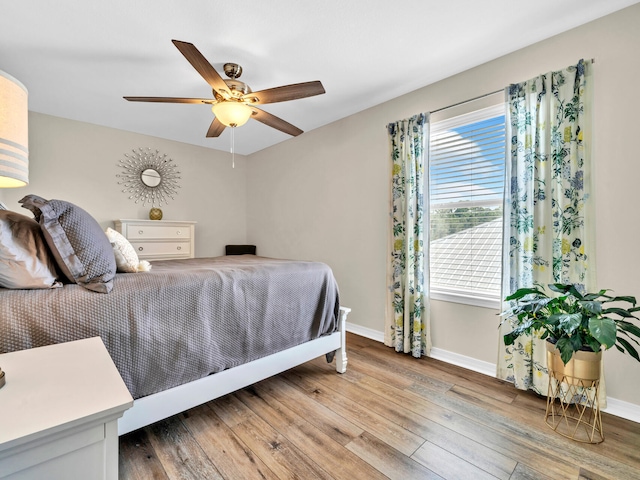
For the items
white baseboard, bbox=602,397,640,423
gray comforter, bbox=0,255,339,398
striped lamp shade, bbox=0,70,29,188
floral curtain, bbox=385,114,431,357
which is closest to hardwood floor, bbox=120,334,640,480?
white baseboard, bbox=602,397,640,423

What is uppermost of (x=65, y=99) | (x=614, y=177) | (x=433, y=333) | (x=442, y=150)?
(x=65, y=99)

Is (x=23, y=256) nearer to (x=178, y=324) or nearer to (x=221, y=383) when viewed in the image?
(x=178, y=324)

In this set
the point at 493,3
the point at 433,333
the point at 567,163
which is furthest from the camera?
the point at 433,333

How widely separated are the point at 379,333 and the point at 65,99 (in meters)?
4.01

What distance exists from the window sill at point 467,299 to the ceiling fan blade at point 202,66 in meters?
2.35

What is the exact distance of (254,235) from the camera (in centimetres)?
489

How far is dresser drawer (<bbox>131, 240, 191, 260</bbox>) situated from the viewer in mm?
3769

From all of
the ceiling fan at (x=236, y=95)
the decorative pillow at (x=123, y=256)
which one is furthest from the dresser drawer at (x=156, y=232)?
the decorative pillow at (x=123, y=256)

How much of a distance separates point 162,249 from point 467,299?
3649mm

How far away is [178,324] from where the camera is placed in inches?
58.2

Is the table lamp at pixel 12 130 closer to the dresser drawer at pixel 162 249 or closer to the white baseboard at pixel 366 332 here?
the white baseboard at pixel 366 332

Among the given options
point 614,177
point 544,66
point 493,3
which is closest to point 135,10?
point 493,3

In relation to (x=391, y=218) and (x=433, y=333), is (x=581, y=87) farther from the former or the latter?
(x=433, y=333)

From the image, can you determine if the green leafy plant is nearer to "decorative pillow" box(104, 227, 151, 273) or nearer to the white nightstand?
the white nightstand
